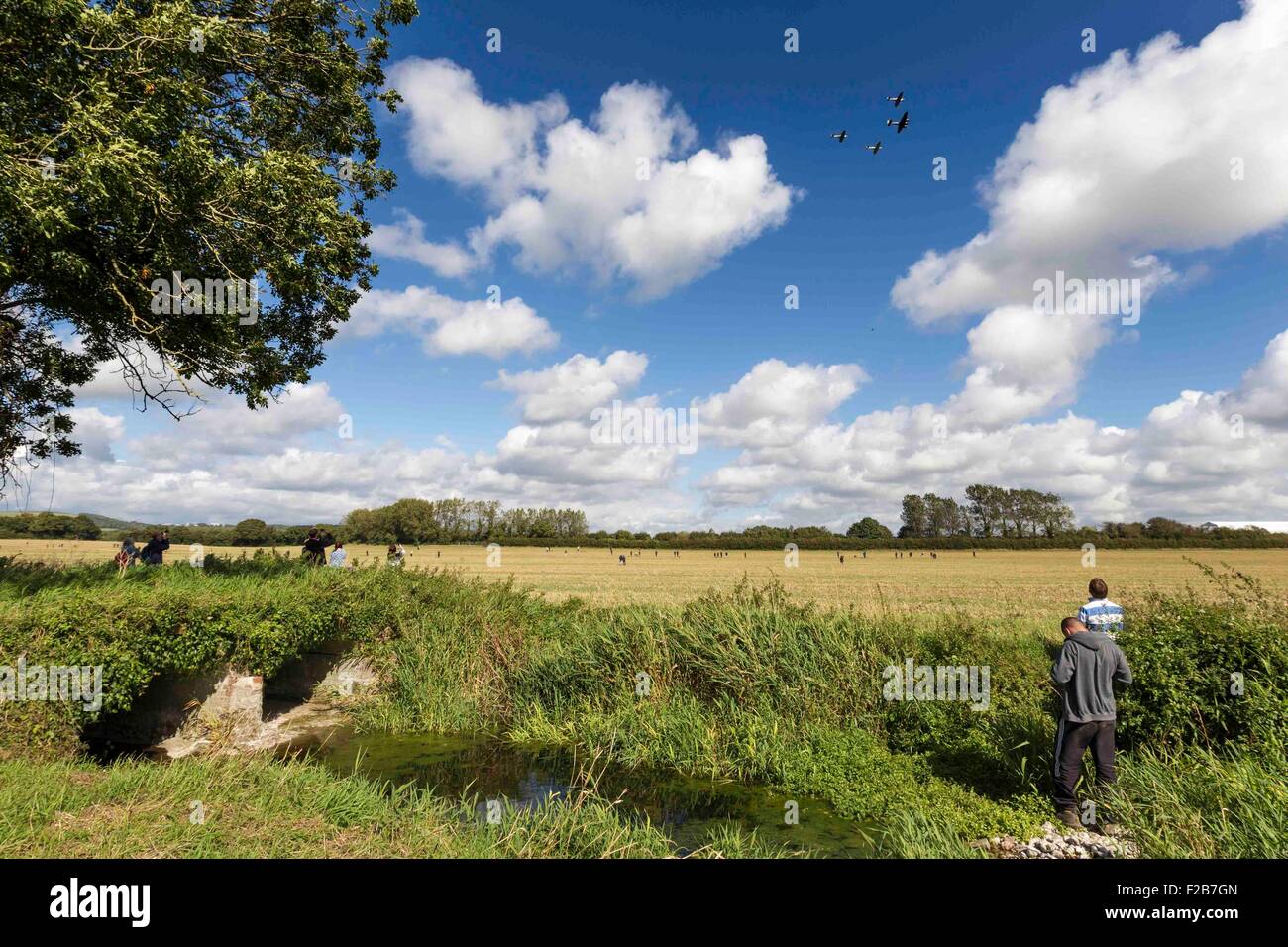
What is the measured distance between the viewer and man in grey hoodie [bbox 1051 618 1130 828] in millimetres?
7305

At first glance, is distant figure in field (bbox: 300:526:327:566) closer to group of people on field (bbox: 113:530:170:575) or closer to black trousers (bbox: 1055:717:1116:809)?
group of people on field (bbox: 113:530:170:575)

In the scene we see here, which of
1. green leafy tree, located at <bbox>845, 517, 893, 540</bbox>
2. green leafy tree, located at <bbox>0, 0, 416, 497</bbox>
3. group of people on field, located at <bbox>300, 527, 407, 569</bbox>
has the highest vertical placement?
green leafy tree, located at <bbox>0, 0, 416, 497</bbox>

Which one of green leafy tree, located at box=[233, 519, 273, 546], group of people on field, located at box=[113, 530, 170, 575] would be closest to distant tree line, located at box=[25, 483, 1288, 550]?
green leafy tree, located at box=[233, 519, 273, 546]

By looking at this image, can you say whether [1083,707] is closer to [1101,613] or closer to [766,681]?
[1101,613]

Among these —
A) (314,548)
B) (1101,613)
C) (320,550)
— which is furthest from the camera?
(320,550)

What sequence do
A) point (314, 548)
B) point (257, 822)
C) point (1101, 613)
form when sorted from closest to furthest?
1. point (257, 822)
2. point (1101, 613)
3. point (314, 548)

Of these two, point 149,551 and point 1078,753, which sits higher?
point 149,551

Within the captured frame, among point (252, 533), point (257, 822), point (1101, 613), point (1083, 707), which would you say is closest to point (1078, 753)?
point (1083, 707)

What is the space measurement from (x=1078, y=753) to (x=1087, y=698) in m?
0.75

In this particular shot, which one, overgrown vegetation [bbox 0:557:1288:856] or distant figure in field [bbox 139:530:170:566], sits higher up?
distant figure in field [bbox 139:530:170:566]

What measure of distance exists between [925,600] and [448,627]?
28.7 metres

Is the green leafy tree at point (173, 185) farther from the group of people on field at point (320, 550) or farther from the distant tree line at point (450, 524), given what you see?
the distant tree line at point (450, 524)

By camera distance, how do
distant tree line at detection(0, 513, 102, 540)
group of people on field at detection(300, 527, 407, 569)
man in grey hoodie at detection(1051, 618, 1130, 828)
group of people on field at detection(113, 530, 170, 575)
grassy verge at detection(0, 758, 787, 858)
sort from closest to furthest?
grassy verge at detection(0, 758, 787, 858), man in grey hoodie at detection(1051, 618, 1130, 828), group of people on field at detection(300, 527, 407, 569), group of people on field at detection(113, 530, 170, 575), distant tree line at detection(0, 513, 102, 540)

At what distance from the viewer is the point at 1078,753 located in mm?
7492
